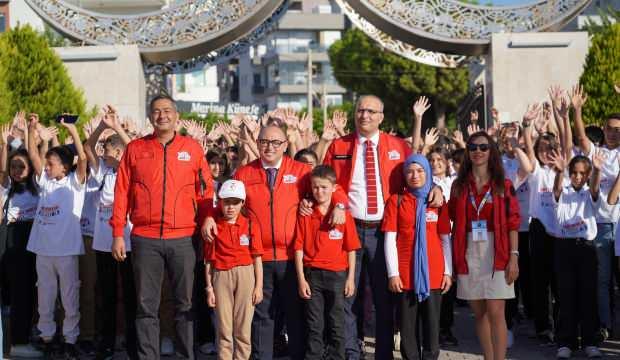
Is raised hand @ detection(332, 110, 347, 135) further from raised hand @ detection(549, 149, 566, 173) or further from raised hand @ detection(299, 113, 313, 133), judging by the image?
raised hand @ detection(549, 149, 566, 173)

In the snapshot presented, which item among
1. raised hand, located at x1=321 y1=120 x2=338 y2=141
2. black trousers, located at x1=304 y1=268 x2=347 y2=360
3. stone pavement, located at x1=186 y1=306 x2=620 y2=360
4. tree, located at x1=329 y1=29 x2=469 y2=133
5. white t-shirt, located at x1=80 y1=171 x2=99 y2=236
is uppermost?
tree, located at x1=329 y1=29 x2=469 y2=133

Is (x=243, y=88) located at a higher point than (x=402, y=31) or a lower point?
higher

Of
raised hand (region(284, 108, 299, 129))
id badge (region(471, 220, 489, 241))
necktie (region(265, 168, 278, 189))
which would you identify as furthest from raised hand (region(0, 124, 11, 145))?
id badge (region(471, 220, 489, 241))

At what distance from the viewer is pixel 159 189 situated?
780 cm

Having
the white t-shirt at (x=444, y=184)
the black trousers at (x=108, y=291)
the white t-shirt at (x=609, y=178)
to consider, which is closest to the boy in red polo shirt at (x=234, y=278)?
the black trousers at (x=108, y=291)

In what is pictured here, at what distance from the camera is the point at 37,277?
9.48 metres

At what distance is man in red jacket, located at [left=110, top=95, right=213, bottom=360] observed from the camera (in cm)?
778

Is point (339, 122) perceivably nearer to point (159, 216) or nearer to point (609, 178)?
point (609, 178)

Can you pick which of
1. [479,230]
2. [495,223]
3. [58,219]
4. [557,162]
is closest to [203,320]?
[58,219]

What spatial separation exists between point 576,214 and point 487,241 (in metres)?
1.72

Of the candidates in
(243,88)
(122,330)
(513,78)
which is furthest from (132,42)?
(243,88)

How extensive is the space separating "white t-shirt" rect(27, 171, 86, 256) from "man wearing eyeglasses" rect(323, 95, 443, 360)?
242cm

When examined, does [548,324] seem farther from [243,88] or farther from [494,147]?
[243,88]

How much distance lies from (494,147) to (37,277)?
14.7 ft
